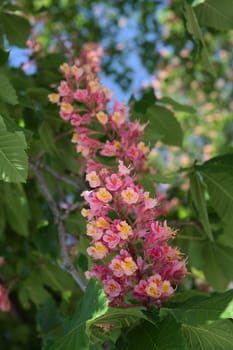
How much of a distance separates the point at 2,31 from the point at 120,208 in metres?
1.16

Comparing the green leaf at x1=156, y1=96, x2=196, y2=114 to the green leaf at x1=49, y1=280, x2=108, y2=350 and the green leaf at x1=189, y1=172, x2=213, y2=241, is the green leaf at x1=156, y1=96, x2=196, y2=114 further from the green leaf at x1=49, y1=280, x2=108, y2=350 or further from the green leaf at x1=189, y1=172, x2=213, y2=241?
the green leaf at x1=49, y1=280, x2=108, y2=350

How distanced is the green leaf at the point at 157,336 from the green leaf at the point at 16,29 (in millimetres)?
1280

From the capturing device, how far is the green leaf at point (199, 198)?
1734mm

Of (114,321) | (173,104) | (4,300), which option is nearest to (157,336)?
(114,321)

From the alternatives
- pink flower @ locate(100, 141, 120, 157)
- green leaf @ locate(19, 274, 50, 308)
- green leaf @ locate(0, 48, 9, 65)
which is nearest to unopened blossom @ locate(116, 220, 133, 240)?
pink flower @ locate(100, 141, 120, 157)

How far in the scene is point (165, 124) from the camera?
2.18 m

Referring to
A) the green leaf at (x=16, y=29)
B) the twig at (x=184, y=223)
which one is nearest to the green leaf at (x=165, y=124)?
the twig at (x=184, y=223)

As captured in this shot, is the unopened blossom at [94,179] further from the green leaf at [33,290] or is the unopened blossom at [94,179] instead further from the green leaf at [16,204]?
the green leaf at [33,290]

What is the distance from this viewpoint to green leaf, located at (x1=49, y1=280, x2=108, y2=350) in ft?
3.54

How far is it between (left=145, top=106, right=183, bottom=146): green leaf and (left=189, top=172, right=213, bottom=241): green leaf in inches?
15.7

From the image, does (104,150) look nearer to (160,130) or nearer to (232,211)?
(232,211)

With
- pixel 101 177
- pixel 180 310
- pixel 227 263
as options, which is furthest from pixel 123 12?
pixel 180 310

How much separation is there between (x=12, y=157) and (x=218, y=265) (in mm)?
993

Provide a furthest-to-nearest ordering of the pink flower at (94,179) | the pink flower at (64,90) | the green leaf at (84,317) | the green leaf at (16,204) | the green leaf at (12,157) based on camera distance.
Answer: the green leaf at (16,204)
the pink flower at (64,90)
the pink flower at (94,179)
the green leaf at (12,157)
the green leaf at (84,317)
